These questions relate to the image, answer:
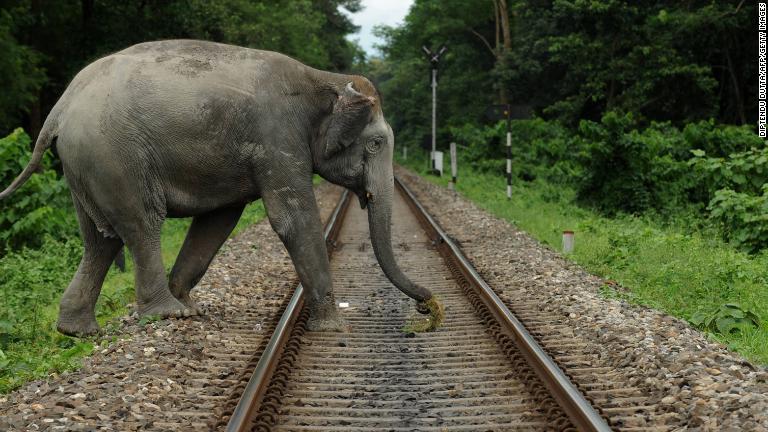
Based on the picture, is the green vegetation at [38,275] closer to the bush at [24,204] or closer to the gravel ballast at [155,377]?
the bush at [24,204]

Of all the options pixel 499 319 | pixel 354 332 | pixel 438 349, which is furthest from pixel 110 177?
pixel 499 319

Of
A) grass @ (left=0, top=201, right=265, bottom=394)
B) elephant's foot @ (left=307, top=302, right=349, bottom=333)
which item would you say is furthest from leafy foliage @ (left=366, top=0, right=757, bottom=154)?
elephant's foot @ (left=307, top=302, right=349, bottom=333)

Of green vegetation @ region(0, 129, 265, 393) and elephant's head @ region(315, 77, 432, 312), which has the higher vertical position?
elephant's head @ region(315, 77, 432, 312)

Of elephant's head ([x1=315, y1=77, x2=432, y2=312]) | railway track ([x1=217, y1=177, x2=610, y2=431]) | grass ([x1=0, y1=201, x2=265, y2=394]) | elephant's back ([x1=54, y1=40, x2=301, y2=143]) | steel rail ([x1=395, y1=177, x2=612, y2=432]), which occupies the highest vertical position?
elephant's back ([x1=54, y1=40, x2=301, y2=143])

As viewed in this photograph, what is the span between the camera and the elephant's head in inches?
289

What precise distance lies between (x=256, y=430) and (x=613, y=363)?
282 centimetres

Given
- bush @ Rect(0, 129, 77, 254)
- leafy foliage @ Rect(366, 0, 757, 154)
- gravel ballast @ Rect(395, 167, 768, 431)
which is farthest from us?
leafy foliage @ Rect(366, 0, 757, 154)

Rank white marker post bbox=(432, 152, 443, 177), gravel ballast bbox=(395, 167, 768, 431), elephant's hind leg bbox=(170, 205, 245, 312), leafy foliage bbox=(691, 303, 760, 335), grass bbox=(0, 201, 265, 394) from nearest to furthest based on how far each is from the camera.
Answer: gravel ballast bbox=(395, 167, 768, 431), grass bbox=(0, 201, 265, 394), leafy foliage bbox=(691, 303, 760, 335), elephant's hind leg bbox=(170, 205, 245, 312), white marker post bbox=(432, 152, 443, 177)

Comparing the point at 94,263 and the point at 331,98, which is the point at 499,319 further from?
the point at 94,263

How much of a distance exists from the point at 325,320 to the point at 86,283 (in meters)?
2.17

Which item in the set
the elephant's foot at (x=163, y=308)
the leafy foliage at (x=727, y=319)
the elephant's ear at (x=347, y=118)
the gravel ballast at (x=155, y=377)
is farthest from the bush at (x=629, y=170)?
the elephant's foot at (x=163, y=308)

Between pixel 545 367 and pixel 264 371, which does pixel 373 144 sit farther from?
pixel 545 367

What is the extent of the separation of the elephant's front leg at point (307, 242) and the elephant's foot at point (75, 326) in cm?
187

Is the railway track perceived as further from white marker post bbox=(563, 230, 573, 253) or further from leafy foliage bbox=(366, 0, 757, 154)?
leafy foliage bbox=(366, 0, 757, 154)
